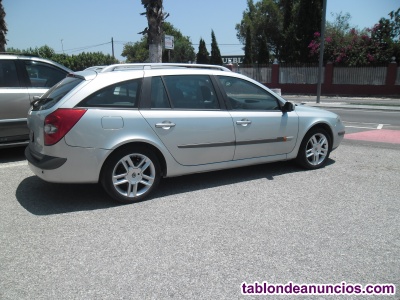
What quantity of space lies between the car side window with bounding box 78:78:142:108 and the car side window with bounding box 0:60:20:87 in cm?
273

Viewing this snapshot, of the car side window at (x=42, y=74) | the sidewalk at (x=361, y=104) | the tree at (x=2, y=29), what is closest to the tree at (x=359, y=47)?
the sidewalk at (x=361, y=104)

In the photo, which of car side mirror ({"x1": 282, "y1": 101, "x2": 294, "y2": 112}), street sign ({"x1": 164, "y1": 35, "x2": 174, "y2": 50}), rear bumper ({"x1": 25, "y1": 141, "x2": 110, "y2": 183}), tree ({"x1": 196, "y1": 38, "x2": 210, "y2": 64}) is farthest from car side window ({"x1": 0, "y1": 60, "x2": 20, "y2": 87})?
tree ({"x1": 196, "y1": 38, "x2": 210, "y2": 64})

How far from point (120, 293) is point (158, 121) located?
7.24ft

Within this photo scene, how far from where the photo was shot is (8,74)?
603cm

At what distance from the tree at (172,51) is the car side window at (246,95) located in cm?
6479

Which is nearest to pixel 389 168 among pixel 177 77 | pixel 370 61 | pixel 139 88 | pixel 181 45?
pixel 177 77

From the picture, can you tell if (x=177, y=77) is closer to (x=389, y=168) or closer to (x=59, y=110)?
(x=59, y=110)

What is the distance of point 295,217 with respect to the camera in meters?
3.95

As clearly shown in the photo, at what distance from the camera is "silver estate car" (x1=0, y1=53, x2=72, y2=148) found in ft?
19.3

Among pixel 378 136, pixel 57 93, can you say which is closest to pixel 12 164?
pixel 57 93

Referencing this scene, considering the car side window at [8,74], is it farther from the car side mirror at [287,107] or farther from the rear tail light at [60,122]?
the car side mirror at [287,107]

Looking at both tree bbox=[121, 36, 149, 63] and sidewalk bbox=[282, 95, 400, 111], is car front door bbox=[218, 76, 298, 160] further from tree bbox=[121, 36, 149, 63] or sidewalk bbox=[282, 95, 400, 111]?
tree bbox=[121, 36, 149, 63]

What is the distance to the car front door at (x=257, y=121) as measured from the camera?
4996mm

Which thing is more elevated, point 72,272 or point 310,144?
point 310,144
